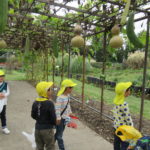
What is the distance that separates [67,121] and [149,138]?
1.61m

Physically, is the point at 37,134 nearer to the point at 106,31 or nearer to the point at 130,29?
the point at 130,29

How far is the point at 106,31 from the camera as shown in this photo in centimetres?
443

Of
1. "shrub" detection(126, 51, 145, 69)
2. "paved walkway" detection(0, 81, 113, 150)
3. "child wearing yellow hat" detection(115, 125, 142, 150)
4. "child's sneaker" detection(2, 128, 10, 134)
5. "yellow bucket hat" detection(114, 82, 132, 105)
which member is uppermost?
"shrub" detection(126, 51, 145, 69)

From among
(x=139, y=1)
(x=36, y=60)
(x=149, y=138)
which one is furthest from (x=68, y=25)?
(x=36, y=60)

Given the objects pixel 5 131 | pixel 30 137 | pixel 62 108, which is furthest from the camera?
pixel 5 131

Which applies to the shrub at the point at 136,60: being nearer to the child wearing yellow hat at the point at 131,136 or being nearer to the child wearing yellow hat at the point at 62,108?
the child wearing yellow hat at the point at 62,108

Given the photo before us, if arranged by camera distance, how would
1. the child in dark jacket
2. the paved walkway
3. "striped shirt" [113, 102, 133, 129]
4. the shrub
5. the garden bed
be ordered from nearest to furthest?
the child in dark jacket
"striped shirt" [113, 102, 133, 129]
the paved walkway
the garden bed
the shrub

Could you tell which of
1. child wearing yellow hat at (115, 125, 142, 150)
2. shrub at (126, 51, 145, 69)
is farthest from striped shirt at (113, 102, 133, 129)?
shrub at (126, 51, 145, 69)

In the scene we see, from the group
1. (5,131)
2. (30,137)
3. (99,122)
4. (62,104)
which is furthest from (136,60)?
(62,104)

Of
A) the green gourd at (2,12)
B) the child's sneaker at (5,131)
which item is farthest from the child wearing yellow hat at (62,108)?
the green gourd at (2,12)

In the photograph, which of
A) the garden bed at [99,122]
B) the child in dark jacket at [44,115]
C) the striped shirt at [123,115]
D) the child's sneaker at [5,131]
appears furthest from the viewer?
the garden bed at [99,122]

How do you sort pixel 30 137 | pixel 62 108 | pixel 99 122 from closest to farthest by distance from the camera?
pixel 62 108 < pixel 30 137 < pixel 99 122

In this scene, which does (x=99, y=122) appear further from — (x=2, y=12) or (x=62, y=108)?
(x=2, y=12)

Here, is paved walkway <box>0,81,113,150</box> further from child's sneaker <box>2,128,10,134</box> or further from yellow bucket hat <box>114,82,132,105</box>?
yellow bucket hat <box>114,82,132,105</box>
